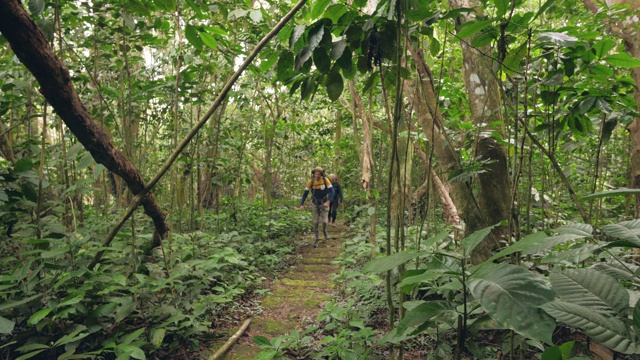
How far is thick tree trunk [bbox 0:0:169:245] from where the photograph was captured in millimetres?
1529

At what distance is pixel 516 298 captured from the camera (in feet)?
2.21

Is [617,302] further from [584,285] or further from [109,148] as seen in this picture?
[109,148]

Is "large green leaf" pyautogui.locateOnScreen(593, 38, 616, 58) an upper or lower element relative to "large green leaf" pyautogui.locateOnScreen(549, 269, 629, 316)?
upper

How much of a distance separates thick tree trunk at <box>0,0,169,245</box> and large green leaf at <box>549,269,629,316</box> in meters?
2.35

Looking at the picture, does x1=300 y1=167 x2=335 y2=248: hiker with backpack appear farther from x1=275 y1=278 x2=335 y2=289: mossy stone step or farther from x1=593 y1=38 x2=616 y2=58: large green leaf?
x1=593 y1=38 x2=616 y2=58: large green leaf

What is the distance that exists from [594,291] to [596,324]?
0.11 m

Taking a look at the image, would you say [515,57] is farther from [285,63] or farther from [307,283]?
[307,283]

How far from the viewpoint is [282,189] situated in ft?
51.8

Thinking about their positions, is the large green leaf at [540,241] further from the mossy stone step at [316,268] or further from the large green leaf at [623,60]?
the mossy stone step at [316,268]

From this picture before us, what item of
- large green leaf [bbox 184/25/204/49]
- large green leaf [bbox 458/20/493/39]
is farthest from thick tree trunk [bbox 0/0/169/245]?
large green leaf [bbox 458/20/493/39]

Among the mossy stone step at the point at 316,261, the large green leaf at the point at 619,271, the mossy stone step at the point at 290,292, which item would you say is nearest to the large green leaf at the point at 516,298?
the large green leaf at the point at 619,271

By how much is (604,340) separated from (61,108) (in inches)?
97.2

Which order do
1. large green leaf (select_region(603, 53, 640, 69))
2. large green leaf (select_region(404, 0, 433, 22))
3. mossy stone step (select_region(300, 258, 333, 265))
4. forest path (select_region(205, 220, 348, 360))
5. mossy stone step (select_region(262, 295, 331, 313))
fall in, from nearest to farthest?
large green leaf (select_region(404, 0, 433, 22)) < large green leaf (select_region(603, 53, 640, 69)) < forest path (select_region(205, 220, 348, 360)) < mossy stone step (select_region(262, 295, 331, 313)) < mossy stone step (select_region(300, 258, 333, 265))

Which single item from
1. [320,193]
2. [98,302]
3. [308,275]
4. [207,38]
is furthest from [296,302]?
[207,38]
